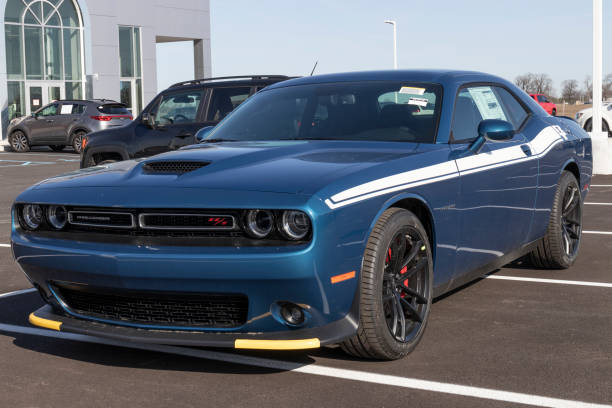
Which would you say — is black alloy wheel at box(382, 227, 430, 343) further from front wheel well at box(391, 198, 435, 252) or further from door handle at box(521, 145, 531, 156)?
door handle at box(521, 145, 531, 156)

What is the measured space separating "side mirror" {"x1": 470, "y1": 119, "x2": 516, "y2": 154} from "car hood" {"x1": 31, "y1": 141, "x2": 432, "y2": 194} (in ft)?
1.62

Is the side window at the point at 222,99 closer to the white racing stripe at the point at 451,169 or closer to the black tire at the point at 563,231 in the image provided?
the black tire at the point at 563,231

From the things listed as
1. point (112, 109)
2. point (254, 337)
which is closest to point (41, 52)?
point (112, 109)

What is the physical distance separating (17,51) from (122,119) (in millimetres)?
12200

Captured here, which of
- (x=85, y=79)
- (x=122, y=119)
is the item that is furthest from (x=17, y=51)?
(x=122, y=119)

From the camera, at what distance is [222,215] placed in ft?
12.7

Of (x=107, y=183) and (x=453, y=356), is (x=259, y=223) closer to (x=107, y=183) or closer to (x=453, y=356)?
(x=107, y=183)

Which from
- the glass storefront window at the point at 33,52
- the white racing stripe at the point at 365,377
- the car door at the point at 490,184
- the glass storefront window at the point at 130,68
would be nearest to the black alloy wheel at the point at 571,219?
the car door at the point at 490,184

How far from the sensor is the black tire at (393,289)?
13.2ft

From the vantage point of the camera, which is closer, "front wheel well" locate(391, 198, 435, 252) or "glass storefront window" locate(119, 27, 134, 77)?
"front wheel well" locate(391, 198, 435, 252)

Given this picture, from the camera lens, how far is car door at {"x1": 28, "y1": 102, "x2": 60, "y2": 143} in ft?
85.4

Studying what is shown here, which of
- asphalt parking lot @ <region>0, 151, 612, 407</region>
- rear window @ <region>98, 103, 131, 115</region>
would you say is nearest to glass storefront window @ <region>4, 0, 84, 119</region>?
rear window @ <region>98, 103, 131, 115</region>

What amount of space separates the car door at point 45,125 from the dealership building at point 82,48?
8.04 m

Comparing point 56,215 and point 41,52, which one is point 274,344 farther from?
point 41,52
